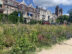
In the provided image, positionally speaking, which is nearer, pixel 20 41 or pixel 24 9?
pixel 20 41

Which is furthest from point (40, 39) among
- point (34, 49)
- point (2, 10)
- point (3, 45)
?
point (2, 10)

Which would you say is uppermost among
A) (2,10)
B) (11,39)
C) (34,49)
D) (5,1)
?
(5,1)

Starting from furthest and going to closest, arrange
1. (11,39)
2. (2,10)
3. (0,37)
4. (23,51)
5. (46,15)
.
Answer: (46,15) → (2,10) → (11,39) → (0,37) → (23,51)

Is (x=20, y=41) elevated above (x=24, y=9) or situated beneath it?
situated beneath

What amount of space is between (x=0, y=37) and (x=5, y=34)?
631mm

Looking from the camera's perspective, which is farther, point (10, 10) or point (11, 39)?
point (10, 10)

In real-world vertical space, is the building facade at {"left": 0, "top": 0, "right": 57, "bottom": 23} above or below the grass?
above

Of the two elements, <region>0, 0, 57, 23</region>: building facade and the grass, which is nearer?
the grass

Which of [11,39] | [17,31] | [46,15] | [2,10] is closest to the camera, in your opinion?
[11,39]

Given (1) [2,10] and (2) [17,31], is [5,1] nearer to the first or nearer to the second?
(1) [2,10]

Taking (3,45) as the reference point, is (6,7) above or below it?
above

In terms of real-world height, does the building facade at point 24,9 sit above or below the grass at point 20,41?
above

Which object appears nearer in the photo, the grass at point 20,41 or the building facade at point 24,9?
the grass at point 20,41

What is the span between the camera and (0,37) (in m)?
5.62
